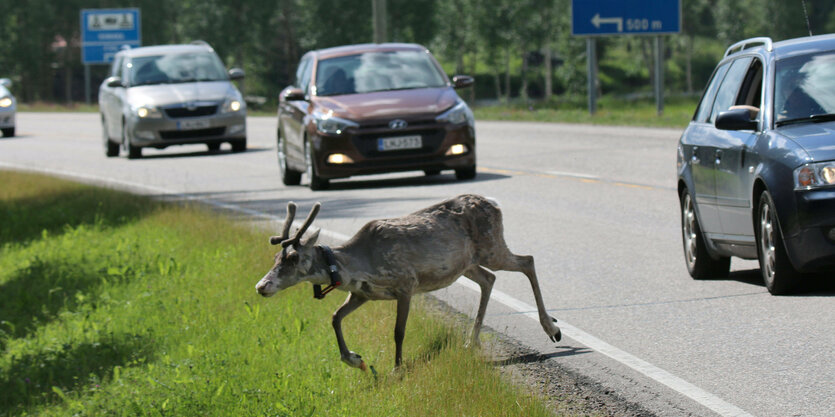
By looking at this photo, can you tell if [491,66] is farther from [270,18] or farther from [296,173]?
[296,173]

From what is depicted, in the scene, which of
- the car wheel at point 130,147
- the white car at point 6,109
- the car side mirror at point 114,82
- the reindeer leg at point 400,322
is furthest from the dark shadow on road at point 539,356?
the white car at point 6,109

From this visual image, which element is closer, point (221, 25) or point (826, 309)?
point (826, 309)

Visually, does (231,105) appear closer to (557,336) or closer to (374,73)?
(374,73)

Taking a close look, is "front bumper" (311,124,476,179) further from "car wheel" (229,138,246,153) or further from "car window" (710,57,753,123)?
"car wheel" (229,138,246,153)

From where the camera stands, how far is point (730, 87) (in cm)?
946

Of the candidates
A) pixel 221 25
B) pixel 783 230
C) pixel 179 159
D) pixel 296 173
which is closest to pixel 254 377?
pixel 783 230

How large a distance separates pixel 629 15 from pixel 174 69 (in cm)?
1435

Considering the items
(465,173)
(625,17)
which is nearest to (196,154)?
(465,173)

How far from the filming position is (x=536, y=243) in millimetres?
11688

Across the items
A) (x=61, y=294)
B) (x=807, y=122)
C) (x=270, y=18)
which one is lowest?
(x=61, y=294)

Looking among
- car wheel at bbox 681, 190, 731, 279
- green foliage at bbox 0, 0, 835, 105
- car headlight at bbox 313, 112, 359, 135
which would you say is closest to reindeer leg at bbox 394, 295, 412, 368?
car wheel at bbox 681, 190, 731, 279

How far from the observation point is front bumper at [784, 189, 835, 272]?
768 cm

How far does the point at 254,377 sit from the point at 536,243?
5.18 meters

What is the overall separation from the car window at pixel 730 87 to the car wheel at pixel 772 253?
46.0 inches
